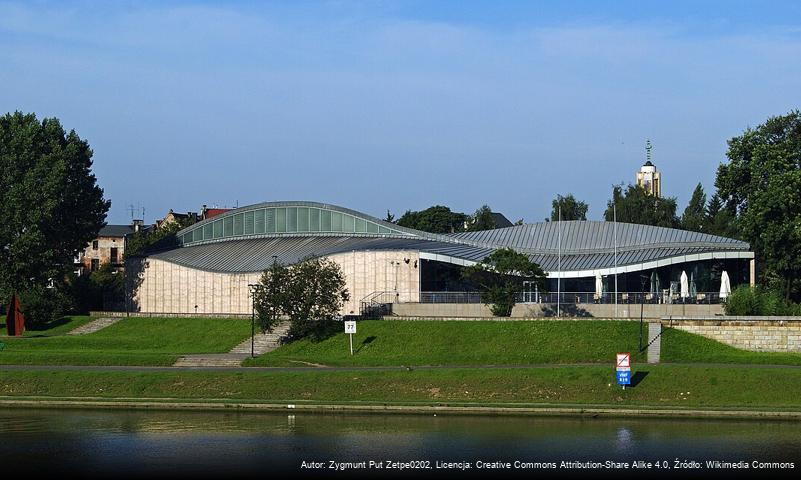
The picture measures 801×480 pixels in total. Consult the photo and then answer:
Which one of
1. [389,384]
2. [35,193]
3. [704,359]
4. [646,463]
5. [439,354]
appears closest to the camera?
[646,463]

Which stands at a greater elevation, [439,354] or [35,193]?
[35,193]

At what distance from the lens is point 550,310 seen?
90.8 meters

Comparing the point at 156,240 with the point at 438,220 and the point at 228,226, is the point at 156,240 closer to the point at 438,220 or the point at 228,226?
the point at 228,226

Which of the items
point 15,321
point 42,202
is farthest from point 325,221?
point 15,321

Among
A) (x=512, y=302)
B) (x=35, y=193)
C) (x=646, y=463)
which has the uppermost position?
(x=35, y=193)

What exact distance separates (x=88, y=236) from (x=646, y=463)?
81.5 m

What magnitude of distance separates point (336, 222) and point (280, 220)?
6970 millimetres

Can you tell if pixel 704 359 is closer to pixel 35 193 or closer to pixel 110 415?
pixel 110 415

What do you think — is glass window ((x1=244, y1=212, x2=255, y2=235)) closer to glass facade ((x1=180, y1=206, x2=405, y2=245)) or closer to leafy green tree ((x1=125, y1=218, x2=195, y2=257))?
glass facade ((x1=180, y1=206, x2=405, y2=245))

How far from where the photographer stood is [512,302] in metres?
88.9

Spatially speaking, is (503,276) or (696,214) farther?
(696,214)

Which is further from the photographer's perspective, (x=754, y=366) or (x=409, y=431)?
(x=754, y=366)

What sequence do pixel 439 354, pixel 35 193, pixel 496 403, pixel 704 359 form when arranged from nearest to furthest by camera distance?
1. pixel 496 403
2. pixel 704 359
3. pixel 439 354
4. pixel 35 193

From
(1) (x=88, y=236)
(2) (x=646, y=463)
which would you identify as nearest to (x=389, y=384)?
(2) (x=646, y=463)
